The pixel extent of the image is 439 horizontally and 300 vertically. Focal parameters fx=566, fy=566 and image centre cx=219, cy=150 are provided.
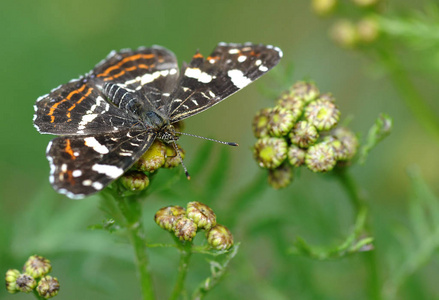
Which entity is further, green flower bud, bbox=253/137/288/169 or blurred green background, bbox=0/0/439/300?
blurred green background, bbox=0/0/439/300

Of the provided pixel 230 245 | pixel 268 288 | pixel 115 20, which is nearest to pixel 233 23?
pixel 115 20

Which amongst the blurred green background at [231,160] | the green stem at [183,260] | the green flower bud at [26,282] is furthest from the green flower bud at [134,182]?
the green flower bud at [26,282]

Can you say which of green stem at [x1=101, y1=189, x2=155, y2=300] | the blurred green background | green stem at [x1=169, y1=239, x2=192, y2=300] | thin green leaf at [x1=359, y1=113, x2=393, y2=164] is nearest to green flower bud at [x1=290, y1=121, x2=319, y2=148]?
thin green leaf at [x1=359, y1=113, x2=393, y2=164]

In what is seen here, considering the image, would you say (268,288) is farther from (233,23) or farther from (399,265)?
(233,23)

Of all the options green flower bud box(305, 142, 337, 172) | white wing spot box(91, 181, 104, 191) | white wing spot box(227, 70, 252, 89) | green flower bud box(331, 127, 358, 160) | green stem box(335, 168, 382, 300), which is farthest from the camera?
white wing spot box(227, 70, 252, 89)

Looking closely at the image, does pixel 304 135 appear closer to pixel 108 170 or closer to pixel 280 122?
pixel 280 122

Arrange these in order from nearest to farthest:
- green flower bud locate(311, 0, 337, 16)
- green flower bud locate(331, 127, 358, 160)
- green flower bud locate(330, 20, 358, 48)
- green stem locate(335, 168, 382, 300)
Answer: green flower bud locate(331, 127, 358, 160) → green stem locate(335, 168, 382, 300) → green flower bud locate(330, 20, 358, 48) → green flower bud locate(311, 0, 337, 16)

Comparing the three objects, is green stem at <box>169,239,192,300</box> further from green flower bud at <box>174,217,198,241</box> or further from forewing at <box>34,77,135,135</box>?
forewing at <box>34,77,135,135</box>
